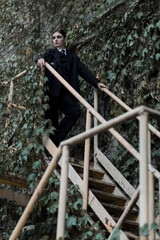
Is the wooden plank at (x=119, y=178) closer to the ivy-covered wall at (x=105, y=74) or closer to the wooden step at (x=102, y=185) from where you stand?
the wooden step at (x=102, y=185)

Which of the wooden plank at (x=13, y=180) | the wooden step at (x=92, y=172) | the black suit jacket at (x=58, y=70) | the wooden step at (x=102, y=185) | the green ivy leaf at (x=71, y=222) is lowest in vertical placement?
the green ivy leaf at (x=71, y=222)

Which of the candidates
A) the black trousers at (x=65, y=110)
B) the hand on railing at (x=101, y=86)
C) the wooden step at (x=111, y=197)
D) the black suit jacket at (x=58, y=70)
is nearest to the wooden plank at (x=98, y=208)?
the wooden step at (x=111, y=197)

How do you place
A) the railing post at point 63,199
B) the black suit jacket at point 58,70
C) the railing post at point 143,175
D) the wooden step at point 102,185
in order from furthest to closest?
the black suit jacket at point 58,70 < the wooden step at point 102,185 < the railing post at point 63,199 < the railing post at point 143,175

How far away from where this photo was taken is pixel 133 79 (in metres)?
5.07

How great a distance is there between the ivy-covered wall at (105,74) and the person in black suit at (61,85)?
0.19m

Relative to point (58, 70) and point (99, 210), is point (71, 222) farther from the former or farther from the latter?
point (58, 70)

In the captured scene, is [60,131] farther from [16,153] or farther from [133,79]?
[133,79]

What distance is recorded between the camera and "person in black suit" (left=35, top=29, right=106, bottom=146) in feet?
14.8

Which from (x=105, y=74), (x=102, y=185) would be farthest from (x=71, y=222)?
(x=105, y=74)

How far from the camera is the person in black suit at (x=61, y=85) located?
451cm

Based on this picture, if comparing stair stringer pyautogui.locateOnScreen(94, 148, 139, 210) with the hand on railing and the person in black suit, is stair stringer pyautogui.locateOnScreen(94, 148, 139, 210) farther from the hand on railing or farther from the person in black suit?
the hand on railing

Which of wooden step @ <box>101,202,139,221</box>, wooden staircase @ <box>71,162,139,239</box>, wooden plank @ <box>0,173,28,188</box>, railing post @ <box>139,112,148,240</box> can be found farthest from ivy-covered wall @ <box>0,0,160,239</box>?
railing post @ <box>139,112,148,240</box>

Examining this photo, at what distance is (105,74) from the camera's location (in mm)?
5352

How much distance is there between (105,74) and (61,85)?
3.24 ft
